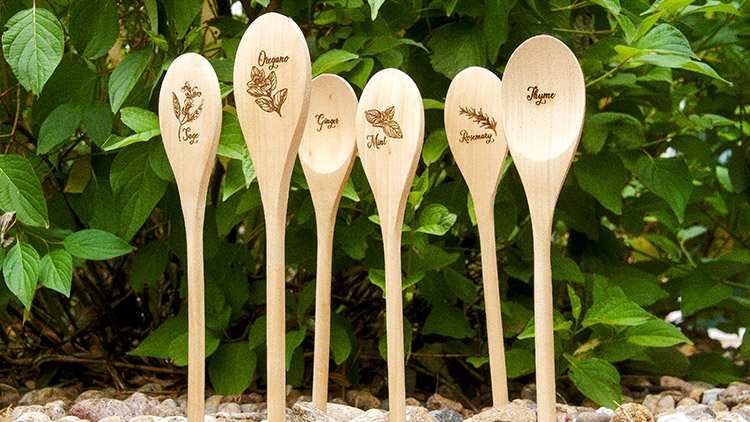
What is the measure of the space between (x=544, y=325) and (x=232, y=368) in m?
0.39

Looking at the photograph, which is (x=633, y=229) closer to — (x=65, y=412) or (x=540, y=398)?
(x=540, y=398)

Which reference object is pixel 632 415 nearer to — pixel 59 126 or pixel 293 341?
pixel 293 341

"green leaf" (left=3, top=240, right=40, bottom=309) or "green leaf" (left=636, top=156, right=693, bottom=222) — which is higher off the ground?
"green leaf" (left=636, top=156, right=693, bottom=222)

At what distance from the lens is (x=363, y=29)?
0.75 meters

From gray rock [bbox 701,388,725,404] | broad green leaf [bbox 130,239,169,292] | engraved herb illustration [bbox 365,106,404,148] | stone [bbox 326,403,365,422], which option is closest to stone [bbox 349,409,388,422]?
stone [bbox 326,403,365,422]

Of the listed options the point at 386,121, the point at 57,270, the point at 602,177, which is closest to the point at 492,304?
the point at 386,121

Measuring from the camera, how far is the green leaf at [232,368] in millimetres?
765

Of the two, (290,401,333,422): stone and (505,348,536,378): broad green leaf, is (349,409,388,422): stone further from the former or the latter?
(505,348,536,378): broad green leaf

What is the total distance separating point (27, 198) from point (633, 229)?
80cm

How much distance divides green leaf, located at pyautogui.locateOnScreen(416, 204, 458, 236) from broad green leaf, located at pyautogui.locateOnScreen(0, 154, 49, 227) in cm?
35

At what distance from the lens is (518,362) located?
771mm

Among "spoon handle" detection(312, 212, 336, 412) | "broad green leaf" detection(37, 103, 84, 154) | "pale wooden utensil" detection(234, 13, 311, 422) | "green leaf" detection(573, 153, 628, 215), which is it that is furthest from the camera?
"green leaf" detection(573, 153, 628, 215)

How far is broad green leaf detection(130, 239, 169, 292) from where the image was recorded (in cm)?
82

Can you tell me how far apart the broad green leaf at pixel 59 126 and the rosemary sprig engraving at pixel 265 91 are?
30cm
